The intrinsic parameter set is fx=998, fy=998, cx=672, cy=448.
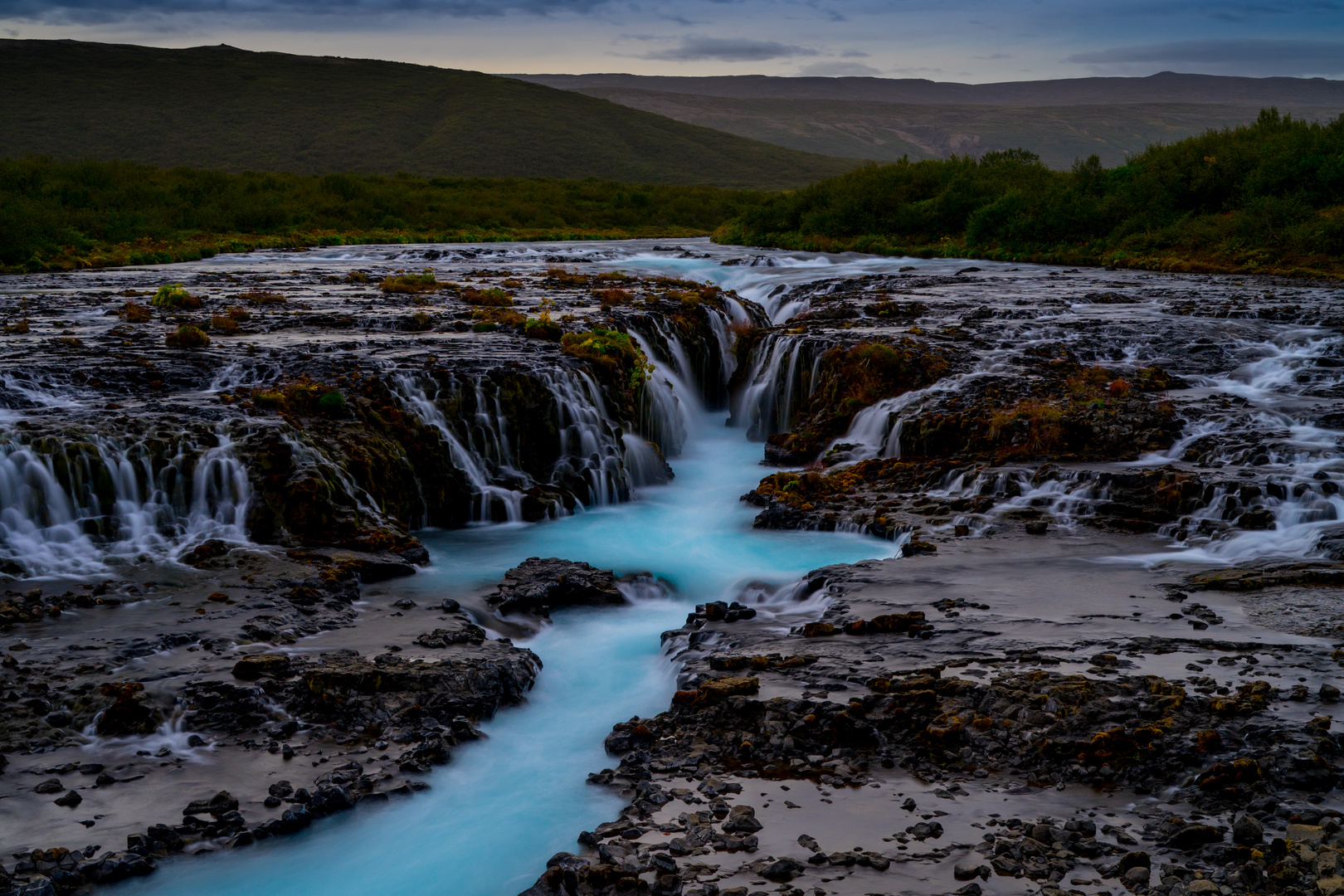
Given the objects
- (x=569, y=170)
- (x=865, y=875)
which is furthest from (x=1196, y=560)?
(x=569, y=170)

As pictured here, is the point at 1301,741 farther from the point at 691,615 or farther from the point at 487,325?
the point at 487,325

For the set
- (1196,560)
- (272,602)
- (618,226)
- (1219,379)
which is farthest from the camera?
(618,226)

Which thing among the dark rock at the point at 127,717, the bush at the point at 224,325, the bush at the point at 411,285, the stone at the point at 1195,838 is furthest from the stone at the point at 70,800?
the bush at the point at 411,285

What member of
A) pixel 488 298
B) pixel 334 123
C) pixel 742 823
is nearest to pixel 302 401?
pixel 488 298

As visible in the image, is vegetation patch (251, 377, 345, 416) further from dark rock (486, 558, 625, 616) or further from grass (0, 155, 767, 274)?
grass (0, 155, 767, 274)

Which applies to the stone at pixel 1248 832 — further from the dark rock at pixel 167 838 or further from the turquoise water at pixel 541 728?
the dark rock at pixel 167 838

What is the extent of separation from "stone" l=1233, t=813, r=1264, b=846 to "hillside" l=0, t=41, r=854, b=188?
108733 millimetres

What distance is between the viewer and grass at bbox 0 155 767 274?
33.8 m

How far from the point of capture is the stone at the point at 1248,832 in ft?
18.5

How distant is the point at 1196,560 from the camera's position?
11.0 meters

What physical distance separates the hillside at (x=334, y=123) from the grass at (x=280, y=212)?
4057 cm

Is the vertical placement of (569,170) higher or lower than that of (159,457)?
higher

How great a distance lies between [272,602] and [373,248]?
36.5m

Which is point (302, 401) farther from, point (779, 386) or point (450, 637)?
point (779, 386)
